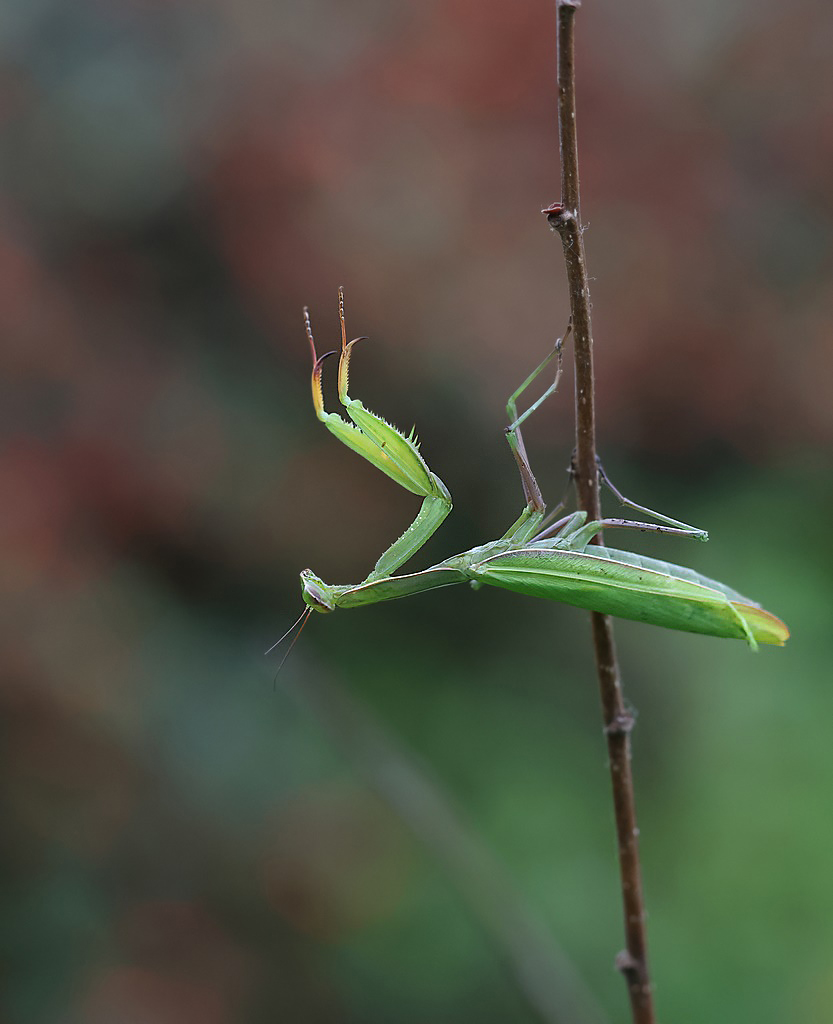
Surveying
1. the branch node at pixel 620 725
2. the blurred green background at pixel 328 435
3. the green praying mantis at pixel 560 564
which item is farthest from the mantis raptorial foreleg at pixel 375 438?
the blurred green background at pixel 328 435

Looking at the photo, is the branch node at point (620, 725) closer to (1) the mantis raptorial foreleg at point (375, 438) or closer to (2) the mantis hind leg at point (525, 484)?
(2) the mantis hind leg at point (525, 484)

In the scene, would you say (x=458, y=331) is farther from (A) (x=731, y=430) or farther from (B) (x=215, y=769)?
(B) (x=215, y=769)

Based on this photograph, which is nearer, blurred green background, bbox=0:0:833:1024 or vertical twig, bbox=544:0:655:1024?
vertical twig, bbox=544:0:655:1024

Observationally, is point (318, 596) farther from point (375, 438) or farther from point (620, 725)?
point (620, 725)

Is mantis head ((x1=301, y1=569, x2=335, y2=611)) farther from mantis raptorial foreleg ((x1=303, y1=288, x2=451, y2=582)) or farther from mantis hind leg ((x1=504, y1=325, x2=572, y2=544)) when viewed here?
mantis hind leg ((x1=504, y1=325, x2=572, y2=544))

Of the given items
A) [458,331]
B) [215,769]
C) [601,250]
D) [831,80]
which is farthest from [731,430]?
[215,769]

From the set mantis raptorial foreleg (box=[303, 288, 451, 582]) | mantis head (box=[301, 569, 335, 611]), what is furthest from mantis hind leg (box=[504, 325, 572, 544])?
mantis head (box=[301, 569, 335, 611])
